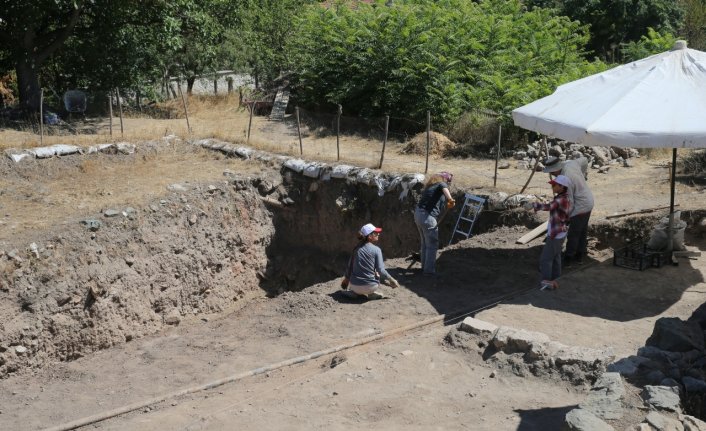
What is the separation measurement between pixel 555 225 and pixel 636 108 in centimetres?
Result: 172

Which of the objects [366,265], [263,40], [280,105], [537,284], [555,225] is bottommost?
[537,284]

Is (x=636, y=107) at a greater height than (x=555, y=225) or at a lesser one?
greater

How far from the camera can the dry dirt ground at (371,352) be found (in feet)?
24.9

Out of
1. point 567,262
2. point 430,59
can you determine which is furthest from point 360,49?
point 567,262

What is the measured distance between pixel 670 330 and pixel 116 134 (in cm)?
1492

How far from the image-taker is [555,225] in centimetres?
998

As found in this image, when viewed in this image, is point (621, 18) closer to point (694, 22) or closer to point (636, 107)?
point (694, 22)

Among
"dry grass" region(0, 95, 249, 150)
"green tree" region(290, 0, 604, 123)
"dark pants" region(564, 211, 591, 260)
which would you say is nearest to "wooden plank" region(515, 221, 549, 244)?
"dark pants" region(564, 211, 591, 260)

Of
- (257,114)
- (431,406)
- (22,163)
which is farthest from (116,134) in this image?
(431,406)

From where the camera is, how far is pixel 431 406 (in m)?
7.53

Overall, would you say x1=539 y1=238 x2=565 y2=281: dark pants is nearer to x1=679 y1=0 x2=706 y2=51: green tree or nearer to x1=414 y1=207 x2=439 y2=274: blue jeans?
x1=414 y1=207 x2=439 y2=274: blue jeans

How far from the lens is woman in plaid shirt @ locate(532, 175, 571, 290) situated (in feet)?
32.7

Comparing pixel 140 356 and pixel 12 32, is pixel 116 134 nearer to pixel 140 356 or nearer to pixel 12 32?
pixel 12 32

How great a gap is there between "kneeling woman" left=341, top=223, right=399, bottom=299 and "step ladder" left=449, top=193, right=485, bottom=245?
135 inches
